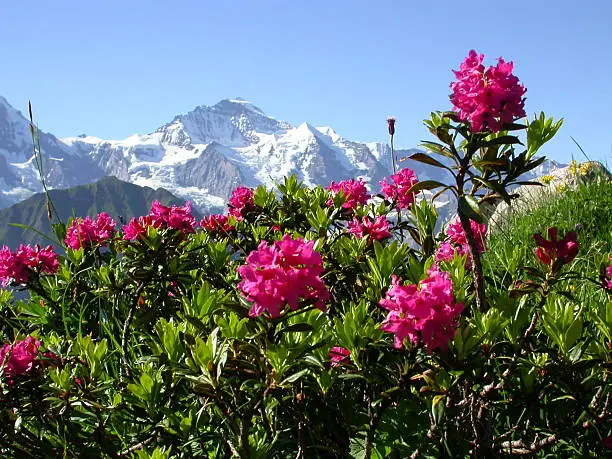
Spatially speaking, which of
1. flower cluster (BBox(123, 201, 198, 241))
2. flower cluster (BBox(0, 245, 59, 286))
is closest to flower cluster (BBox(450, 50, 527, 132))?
flower cluster (BBox(123, 201, 198, 241))

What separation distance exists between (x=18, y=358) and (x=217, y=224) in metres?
2.29

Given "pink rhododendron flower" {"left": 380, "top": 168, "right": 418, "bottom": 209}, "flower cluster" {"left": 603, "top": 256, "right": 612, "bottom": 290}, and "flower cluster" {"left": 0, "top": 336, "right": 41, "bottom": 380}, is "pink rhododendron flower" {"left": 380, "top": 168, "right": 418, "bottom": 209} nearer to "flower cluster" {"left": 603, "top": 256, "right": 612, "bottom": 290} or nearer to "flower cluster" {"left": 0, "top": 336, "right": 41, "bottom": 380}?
"flower cluster" {"left": 603, "top": 256, "right": 612, "bottom": 290}

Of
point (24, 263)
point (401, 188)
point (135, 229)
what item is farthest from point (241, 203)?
point (24, 263)

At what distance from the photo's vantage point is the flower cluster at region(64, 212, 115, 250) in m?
4.11

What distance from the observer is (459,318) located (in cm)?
191

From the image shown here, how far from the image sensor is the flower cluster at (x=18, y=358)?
7.43 feet

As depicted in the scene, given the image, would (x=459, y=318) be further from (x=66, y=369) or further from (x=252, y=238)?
(x=252, y=238)

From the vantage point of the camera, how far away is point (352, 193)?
4691 mm

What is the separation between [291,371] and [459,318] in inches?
22.4

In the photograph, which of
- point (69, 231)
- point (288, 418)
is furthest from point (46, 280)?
point (288, 418)

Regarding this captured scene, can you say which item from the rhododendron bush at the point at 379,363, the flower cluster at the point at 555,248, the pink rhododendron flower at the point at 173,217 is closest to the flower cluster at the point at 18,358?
the rhododendron bush at the point at 379,363

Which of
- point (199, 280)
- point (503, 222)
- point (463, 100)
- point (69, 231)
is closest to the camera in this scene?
point (463, 100)

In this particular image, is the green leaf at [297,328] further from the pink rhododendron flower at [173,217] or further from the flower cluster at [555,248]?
the pink rhododendron flower at [173,217]

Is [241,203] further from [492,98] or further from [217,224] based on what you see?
[492,98]
